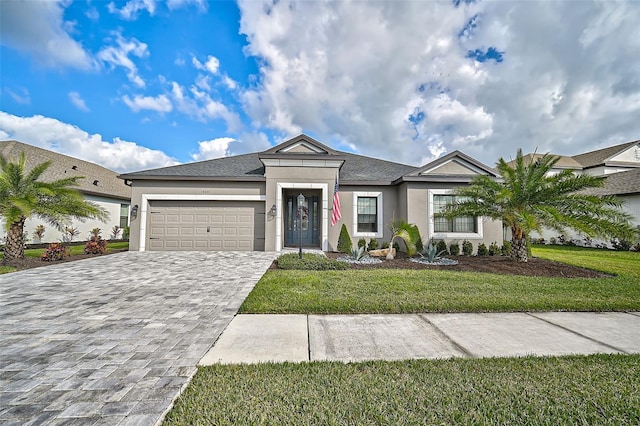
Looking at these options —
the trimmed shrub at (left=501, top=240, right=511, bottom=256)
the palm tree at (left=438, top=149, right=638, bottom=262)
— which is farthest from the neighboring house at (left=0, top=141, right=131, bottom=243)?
the trimmed shrub at (left=501, top=240, right=511, bottom=256)

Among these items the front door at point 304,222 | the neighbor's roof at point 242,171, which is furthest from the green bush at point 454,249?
the front door at point 304,222

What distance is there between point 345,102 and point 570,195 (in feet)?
35.8

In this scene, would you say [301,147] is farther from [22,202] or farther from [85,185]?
[85,185]

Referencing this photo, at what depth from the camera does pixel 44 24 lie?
8039mm

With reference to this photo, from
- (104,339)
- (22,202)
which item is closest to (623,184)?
(104,339)

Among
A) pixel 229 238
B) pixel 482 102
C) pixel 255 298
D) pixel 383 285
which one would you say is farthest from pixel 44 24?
pixel 482 102

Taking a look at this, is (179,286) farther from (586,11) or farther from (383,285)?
(586,11)

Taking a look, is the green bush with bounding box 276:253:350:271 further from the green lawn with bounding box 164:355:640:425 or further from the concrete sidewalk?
the green lawn with bounding box 164:355:640:425

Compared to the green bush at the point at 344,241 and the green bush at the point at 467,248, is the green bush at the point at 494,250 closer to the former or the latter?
the green bush at the point at 467,248

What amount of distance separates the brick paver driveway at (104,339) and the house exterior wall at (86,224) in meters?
8.75

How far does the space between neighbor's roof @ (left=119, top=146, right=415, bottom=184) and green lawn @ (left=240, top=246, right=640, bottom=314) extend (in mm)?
6488

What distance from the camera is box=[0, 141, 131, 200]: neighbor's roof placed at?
597 inches

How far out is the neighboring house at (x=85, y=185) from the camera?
1461 cm

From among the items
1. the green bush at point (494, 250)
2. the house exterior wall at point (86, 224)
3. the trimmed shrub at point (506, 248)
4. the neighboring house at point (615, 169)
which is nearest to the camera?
the trimmed shrub at point (506, 248)
